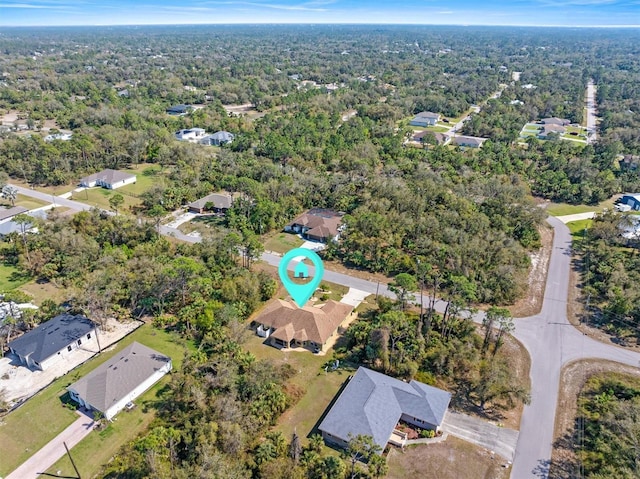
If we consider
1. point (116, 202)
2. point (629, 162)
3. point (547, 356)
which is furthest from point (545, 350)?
point (629, 162)

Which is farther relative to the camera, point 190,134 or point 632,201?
point 190,134

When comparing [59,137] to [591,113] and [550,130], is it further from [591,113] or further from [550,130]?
[591,113]

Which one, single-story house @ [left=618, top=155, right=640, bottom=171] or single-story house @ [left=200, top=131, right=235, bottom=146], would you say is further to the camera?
single-story house @ [left=200, top=131, right=235, bottom=146]

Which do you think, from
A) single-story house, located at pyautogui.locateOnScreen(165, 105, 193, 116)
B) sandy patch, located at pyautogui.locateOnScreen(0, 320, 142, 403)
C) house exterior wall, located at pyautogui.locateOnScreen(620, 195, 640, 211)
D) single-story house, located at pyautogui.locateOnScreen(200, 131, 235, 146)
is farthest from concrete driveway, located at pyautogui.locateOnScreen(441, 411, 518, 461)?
single-story house, located at pyautogui.locateOnScreen(165, 105, 193, 116)

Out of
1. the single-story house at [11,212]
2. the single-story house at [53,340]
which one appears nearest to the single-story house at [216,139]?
the single-story house at [11,212]

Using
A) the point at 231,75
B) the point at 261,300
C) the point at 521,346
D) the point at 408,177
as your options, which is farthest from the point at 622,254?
the point at 231,75

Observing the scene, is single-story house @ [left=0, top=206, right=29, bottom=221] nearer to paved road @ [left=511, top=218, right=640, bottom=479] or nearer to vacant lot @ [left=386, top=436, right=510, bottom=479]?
vacant lot @ [left=386, top=436, right=510, bottom=479]

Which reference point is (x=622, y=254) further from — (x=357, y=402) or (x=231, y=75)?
(x=231, y=75)
